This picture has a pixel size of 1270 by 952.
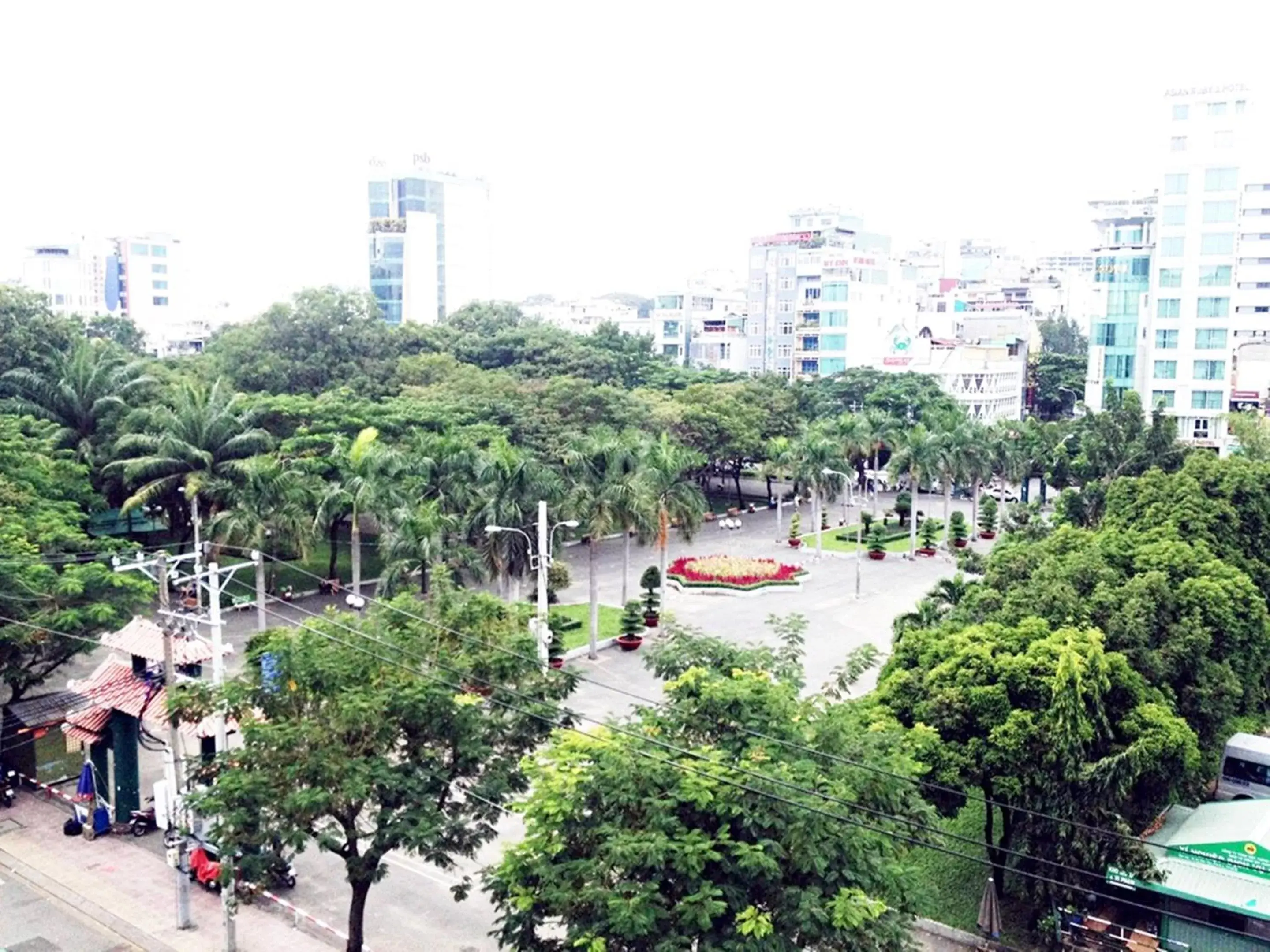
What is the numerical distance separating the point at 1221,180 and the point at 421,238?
73.5m

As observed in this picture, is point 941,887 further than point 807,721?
Yes

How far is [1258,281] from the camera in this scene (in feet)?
205

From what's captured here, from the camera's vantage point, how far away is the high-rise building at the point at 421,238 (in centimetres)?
10662

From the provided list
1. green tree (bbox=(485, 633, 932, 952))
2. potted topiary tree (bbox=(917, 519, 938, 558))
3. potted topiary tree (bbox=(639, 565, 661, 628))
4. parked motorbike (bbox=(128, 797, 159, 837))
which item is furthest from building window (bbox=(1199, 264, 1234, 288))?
parked motorbike (bbox=(128, 797, 159, 837))

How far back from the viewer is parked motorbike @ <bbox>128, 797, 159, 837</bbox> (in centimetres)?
1909

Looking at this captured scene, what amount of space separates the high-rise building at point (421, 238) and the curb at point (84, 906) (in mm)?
88476

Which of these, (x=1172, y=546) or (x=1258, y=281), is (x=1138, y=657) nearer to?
(x=1172, y=546)

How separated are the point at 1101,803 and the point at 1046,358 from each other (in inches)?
2970

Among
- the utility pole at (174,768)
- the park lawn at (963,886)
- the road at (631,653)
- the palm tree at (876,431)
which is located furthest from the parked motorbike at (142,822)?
the palm tree at (876,431)

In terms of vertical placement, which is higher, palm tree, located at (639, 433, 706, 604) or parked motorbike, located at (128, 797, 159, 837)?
palm tree, located at (639, 433, 706, 604)

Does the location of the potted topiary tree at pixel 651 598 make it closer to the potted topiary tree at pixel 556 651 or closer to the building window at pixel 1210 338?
the potted topiary tree at pixel 556 651

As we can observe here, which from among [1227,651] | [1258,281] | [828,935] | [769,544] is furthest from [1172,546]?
[1258,281]

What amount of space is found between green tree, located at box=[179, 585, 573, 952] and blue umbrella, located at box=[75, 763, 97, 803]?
6.63 metres

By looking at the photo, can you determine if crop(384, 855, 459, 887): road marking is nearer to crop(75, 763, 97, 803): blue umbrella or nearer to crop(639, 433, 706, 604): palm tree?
crop(75, 763, 97, 803): blue umbrella
